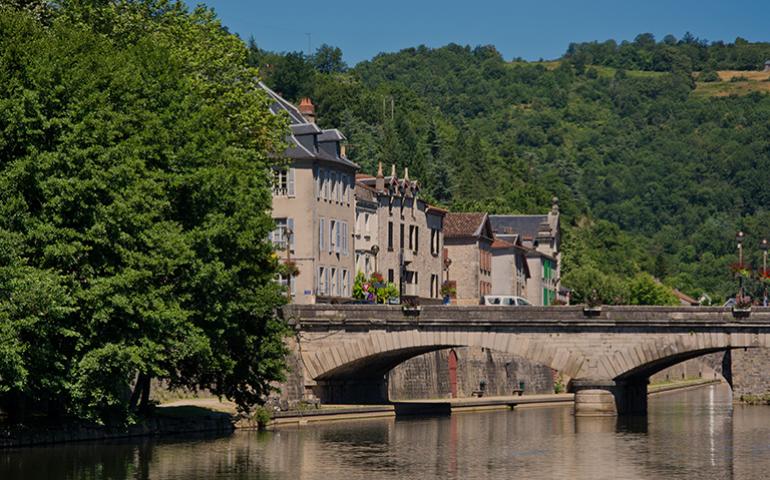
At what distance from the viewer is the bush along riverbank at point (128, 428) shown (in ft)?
188

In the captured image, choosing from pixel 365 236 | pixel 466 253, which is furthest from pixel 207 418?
pixel 466 253

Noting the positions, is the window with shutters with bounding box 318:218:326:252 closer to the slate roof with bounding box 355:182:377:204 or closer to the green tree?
the slate roof with bounding box 355:182:377:204

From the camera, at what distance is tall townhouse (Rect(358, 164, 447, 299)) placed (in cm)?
11325

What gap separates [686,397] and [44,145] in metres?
81.4

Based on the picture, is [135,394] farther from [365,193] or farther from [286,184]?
[365,193]

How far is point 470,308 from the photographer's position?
7912 centimetres

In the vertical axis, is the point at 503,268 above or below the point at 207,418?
above

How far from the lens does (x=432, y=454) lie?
60.4 m

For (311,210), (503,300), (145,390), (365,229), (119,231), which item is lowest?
(145,390)

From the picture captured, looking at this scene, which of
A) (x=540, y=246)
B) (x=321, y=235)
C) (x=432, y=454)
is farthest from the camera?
(x=540, y=246)

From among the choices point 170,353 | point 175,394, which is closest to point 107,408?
point 170,353

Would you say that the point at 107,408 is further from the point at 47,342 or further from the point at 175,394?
the point at 175,394

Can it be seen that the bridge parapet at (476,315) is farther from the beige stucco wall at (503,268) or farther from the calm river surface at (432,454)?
the beige stucco wall at (503,268)

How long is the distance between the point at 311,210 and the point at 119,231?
147ft
